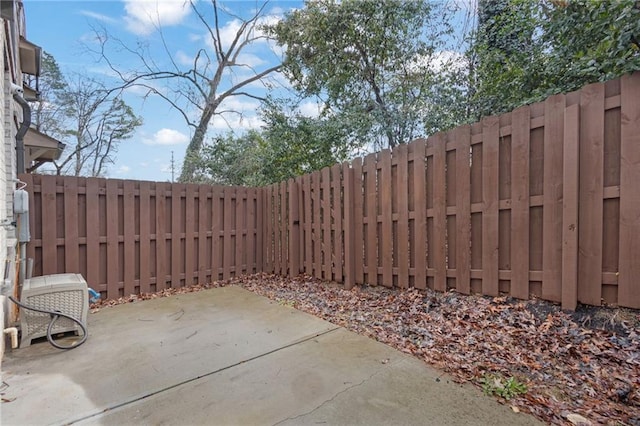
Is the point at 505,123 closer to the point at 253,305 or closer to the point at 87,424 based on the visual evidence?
the point at 253,305

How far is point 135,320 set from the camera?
3.38 meters

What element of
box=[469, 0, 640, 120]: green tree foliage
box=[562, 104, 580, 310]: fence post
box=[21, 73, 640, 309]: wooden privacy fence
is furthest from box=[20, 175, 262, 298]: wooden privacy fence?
box=[562, 104, 580, 310]: fence post

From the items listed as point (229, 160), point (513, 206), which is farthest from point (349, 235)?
point (229, 160)

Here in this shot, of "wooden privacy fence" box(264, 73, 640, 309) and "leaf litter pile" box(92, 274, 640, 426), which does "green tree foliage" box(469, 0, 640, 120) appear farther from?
"leaf litter pile" box(92, 274, 640, 426)

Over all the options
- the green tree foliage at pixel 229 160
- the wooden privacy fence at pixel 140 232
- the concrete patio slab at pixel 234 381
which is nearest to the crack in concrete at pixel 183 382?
the concrete patio slab at pixel 234 381

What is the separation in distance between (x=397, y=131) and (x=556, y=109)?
3.53 meters

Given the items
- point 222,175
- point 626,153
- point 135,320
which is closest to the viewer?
point 626,153

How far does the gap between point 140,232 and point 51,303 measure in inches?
70.6

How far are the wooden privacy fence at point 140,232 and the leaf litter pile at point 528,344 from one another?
2.45 m

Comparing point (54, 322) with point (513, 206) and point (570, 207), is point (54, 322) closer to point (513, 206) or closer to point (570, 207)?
point (513, 206)

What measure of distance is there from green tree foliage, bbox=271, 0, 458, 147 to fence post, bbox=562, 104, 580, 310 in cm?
332

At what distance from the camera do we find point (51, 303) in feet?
9.16

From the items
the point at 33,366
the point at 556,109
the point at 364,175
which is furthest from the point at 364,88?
the point at 33,366

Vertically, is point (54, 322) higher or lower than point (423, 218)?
lower
